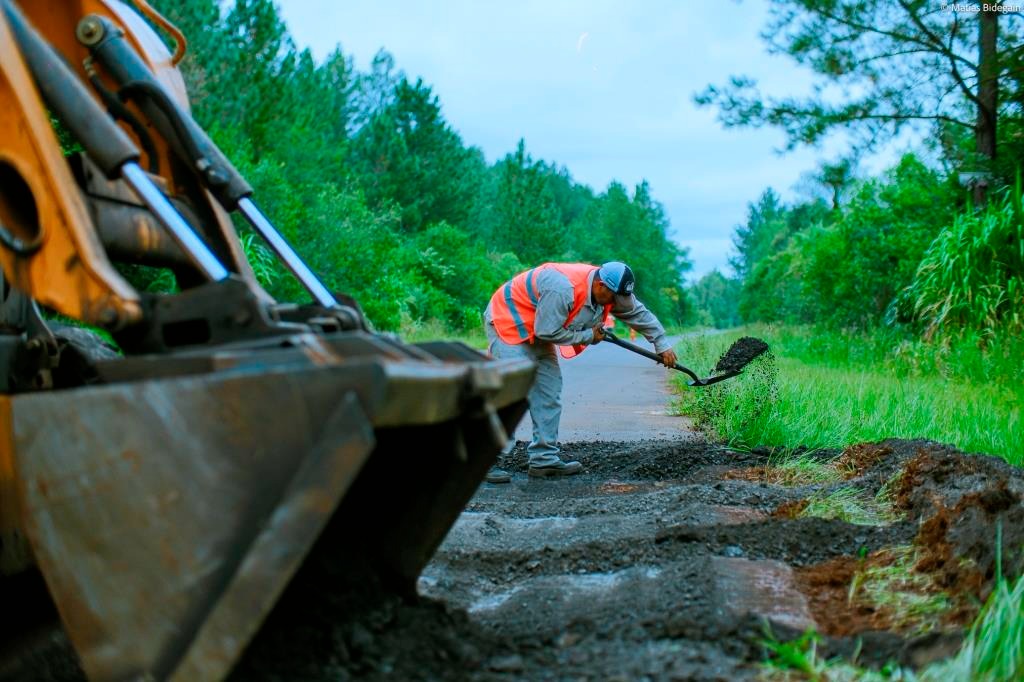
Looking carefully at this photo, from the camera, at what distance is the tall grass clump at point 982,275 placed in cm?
1081

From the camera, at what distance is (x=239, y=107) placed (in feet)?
83.0

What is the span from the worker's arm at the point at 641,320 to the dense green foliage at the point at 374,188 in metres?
6.34

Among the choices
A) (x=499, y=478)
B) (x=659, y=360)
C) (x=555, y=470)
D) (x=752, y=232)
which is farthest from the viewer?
(x=752, y=232)

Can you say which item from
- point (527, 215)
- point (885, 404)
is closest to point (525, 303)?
point (885, 404)

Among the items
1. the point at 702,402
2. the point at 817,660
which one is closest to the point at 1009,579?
the point at 817,660

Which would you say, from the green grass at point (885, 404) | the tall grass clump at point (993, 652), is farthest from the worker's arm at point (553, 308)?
the tall grass clump at point (993, 652)

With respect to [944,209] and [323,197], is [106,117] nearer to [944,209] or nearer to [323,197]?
[944,209]

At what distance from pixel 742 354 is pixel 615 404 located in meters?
3.50

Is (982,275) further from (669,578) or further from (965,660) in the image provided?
(965,660)

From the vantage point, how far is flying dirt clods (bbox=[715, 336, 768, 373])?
9289 mm

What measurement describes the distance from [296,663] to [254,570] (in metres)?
0.50

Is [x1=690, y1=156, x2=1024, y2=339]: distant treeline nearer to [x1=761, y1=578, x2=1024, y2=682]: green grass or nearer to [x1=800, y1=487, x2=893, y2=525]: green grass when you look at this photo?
[x1=800, y1=487, x2=893, y2=525]: green grass

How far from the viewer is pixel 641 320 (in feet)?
27.6

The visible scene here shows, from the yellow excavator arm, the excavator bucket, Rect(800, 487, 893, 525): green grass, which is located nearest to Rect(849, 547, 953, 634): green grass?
Rect(800, 487, 893, 525): green grass
